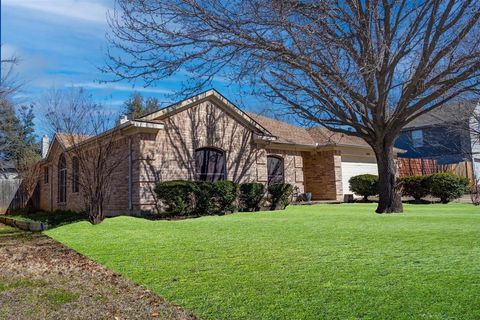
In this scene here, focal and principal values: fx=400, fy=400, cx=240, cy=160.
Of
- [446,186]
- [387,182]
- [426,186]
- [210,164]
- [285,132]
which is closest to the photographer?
[387,182]

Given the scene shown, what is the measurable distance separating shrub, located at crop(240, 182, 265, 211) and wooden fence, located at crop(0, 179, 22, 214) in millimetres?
16678

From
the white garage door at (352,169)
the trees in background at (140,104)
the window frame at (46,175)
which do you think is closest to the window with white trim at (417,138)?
the white garage door at (352,169)

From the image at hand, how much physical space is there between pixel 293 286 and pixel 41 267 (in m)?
3.73

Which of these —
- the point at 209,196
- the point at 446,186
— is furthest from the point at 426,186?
the point at 209,196

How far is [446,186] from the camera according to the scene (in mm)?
17641

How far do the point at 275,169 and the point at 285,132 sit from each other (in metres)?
2.69

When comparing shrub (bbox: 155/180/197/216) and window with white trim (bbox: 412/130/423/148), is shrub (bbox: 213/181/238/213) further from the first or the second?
window with white trim (bbox: 412/130/423/148)

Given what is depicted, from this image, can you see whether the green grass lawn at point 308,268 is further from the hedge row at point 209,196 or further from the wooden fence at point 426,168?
the wooden fence at point 426,168

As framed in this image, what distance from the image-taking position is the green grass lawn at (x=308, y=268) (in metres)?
3.36

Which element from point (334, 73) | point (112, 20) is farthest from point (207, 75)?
point (334, 73)

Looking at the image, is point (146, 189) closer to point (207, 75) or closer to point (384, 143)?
point (207, 75)

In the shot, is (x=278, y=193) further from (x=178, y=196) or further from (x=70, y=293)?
(x=70, y=293)

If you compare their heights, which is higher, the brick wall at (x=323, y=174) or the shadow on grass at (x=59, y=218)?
the brick wall at (x=323, y=174)

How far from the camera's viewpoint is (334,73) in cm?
1027
